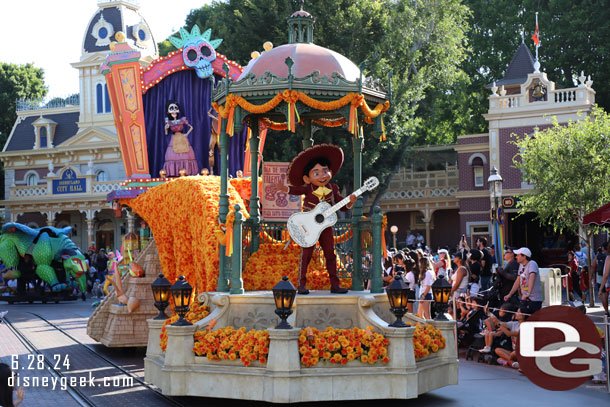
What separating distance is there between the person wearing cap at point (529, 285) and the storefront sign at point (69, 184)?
3310 centimetres

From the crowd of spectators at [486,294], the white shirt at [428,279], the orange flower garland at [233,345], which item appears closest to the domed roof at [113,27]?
the crowd of spectators at [486,294]

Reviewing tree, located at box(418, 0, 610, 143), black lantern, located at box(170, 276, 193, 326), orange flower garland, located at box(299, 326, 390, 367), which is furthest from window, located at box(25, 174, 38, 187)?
orange flower garland, located at box(299, 326, 390, 367)

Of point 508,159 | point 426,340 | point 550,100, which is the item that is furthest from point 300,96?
point 508,159

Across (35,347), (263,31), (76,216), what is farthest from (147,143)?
(76,216)

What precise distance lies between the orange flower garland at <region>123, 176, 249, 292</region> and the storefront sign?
28400 mm

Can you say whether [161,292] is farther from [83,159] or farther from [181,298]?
[83,159]

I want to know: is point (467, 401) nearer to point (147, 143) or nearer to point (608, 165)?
point (147, 143)

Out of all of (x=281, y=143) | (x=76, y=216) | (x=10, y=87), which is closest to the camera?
(x=281, y=143)

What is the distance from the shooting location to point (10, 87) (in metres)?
54.2

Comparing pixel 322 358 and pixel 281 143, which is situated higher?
pixel 281 143

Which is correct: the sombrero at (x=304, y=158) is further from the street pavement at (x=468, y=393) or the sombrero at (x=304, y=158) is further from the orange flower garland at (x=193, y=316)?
the street pavement at (x=468, y=393)

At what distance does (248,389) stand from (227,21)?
25064mm

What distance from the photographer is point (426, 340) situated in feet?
31.5

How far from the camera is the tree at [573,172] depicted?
23641mm
